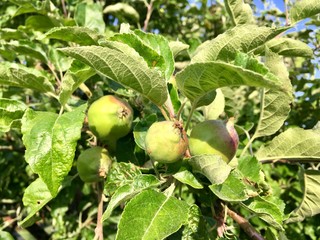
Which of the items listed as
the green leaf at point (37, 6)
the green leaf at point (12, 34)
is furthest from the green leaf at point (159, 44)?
the green leaf at point (12, 34)

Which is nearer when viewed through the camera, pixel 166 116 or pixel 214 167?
pixel 214 167

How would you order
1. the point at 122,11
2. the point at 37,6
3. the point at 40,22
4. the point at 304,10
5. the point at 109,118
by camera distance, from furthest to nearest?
1. the point at 122,11
2. the point at 40,22
3. the point at 37,6
4. the point at 304,10
5. the point at 109,118

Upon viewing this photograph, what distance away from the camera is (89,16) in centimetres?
193

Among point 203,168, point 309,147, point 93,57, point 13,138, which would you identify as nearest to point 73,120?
point 93,57

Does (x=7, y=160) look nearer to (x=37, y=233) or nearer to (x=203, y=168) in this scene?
(x=37, y=233)

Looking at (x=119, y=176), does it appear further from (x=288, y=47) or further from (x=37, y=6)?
(x=37, y=6)

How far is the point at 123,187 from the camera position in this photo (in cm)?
Answer: 104

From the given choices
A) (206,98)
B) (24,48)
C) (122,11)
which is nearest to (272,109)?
(206,98)

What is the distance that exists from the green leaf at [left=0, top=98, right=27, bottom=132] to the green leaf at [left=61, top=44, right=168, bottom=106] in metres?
0.44

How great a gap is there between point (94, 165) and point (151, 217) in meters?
0.35

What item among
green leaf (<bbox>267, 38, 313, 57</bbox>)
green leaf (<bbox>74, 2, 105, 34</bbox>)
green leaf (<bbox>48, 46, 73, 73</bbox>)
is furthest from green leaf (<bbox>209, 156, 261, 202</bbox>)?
green leaf (<bbox>74, 2, 105, 34</bbox>)

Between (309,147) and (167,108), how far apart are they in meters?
0.48

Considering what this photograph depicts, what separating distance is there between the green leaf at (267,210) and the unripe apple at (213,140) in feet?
0.47

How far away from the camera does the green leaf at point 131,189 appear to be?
1015 millimetres
